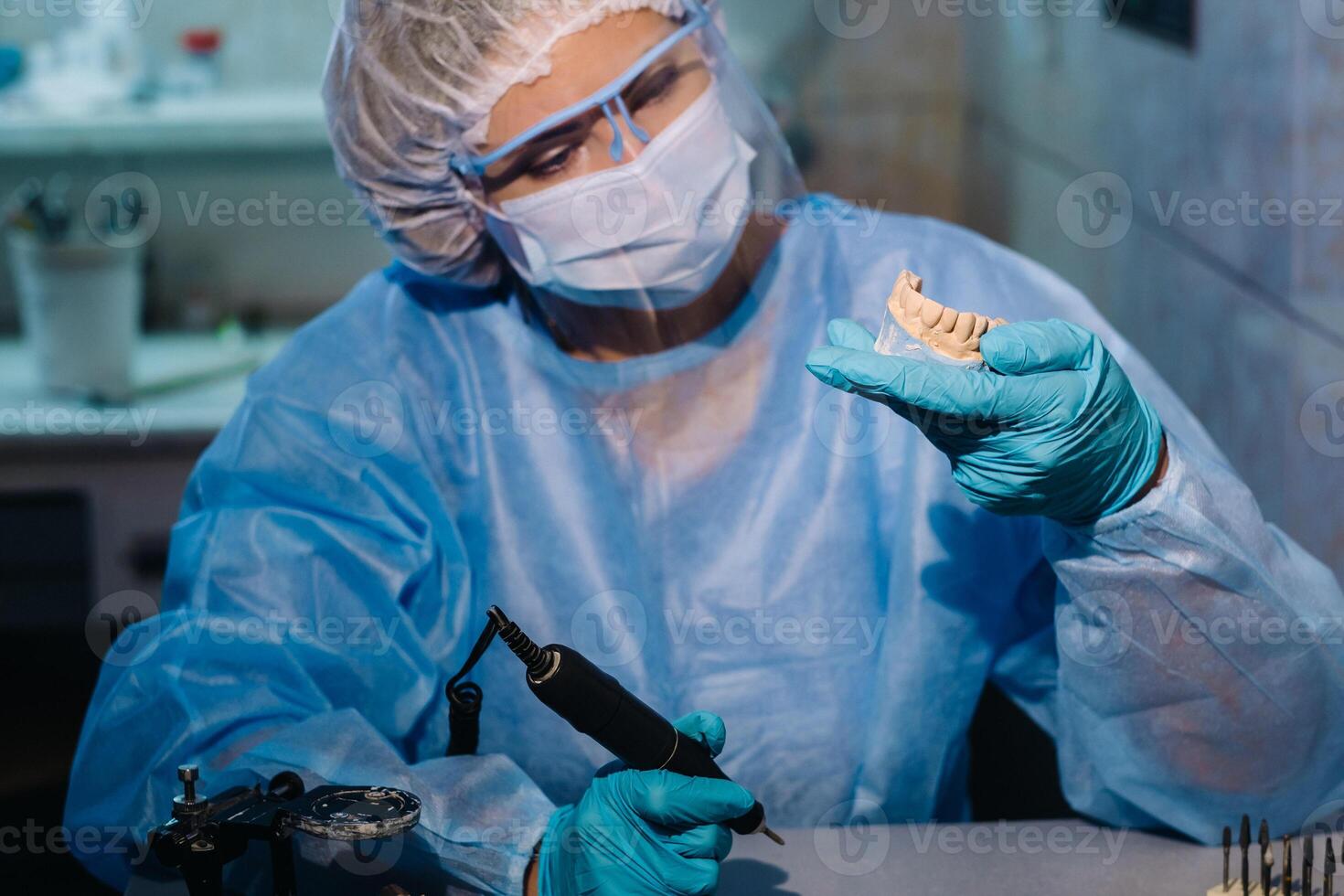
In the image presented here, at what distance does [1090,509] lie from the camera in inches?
41.4

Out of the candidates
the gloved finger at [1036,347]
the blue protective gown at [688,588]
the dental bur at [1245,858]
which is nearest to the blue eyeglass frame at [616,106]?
the blue protective gown at [688,588]

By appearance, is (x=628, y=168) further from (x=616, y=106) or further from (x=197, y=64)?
(x=197, y=64)

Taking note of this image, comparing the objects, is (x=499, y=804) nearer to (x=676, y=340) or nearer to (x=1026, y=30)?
(x=676, y=340)

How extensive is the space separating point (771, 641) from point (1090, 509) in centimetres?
39

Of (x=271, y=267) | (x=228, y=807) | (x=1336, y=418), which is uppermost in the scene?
(x=1336, y=418)

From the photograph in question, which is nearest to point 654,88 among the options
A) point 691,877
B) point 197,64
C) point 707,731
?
point 707,731

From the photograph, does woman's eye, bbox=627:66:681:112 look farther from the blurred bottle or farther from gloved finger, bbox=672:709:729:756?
the blurred bottle

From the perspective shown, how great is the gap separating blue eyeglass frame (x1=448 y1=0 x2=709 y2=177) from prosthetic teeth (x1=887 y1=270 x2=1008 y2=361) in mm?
390

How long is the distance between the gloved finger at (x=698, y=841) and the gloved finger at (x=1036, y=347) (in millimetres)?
397

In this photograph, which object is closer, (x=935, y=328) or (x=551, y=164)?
(x=935, y=328)

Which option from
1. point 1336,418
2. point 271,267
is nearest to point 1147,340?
point 1336,418

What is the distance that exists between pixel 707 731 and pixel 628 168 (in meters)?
0.56

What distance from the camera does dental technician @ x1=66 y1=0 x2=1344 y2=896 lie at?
1.14 metres

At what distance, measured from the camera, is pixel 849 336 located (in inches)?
43.0
